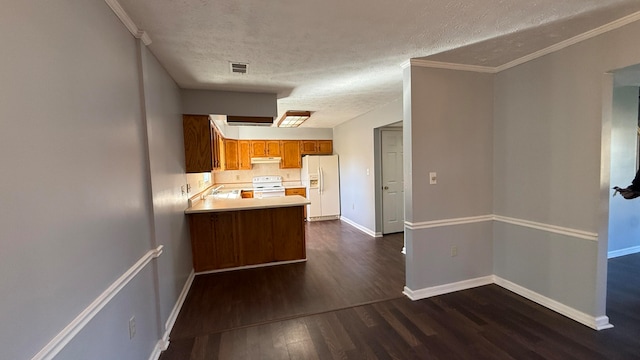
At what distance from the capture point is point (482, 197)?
118 inches

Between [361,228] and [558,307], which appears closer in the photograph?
[558,307]

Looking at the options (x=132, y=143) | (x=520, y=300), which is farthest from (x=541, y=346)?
(x=132, y=143)

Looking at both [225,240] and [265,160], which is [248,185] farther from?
[225,240]

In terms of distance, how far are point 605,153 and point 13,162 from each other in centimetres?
348

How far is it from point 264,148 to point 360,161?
2.57 metres

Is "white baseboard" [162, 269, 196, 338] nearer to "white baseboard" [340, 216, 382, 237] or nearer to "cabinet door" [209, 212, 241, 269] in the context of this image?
"cabinet door" [209, 212, 241, 269]

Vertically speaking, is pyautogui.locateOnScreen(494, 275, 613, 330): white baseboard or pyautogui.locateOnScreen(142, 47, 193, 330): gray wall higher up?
pyautogui.locateOnScreen(142, 47, 193, 330): gray wall

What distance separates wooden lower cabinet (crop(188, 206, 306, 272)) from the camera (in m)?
3.57

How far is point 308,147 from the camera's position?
22.9 feet

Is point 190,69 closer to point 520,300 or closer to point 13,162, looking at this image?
point 13,162

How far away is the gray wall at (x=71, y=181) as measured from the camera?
87 cm

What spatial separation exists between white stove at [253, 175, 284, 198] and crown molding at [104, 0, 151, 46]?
181 inches

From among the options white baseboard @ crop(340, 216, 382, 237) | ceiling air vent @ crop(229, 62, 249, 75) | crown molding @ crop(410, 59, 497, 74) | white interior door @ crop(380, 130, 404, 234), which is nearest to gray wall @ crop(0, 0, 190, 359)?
ceiling air vent @ crop(229, 62, 249, 75)

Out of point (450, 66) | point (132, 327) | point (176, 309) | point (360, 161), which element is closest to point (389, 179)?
point (360, 161)
